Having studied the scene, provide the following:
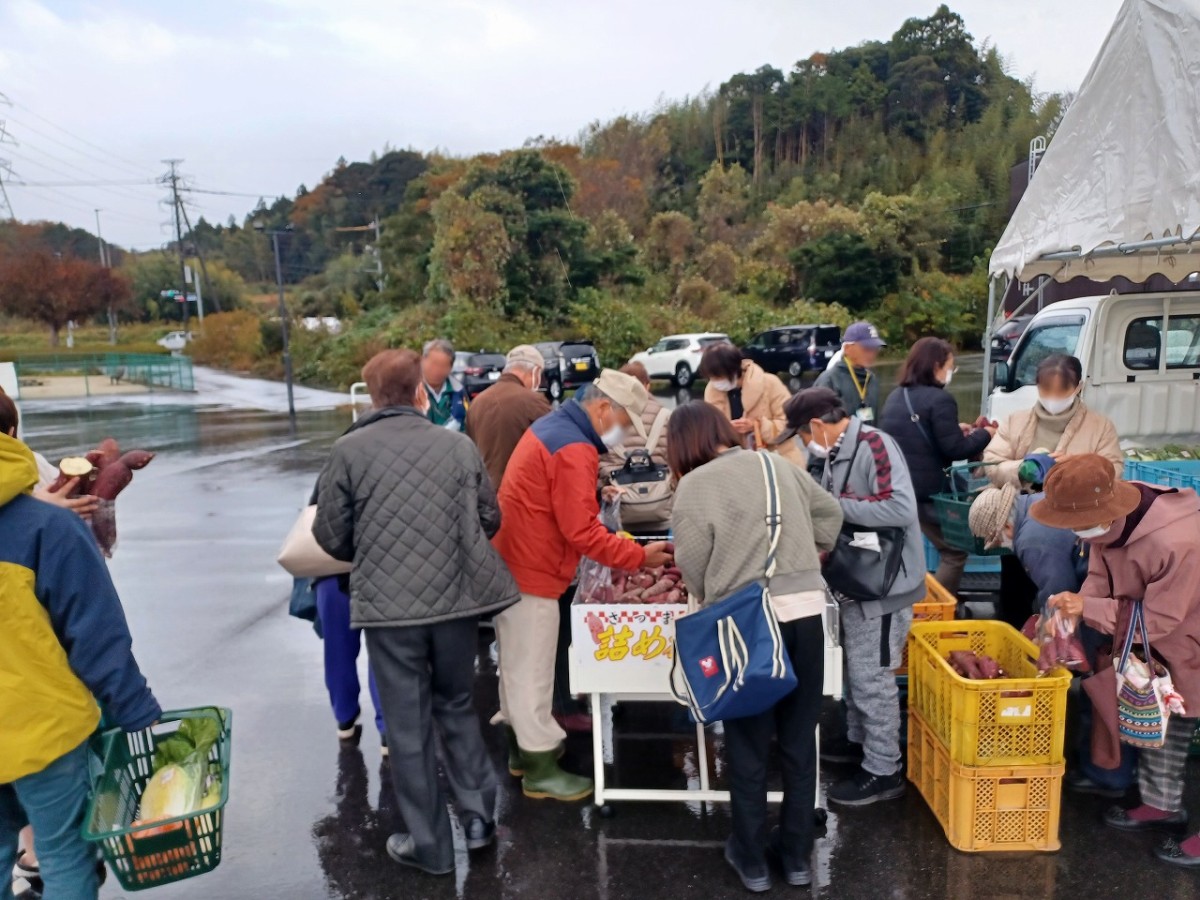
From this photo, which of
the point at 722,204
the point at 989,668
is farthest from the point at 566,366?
the point at 722,204

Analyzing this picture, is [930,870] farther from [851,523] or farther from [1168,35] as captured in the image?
[1168,35]

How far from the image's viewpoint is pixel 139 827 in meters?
2.64

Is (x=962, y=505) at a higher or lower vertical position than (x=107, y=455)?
lower

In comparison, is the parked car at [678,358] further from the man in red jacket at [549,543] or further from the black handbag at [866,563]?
the black handbag at [866,563]

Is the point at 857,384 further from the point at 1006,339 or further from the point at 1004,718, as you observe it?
the point at 1006,339

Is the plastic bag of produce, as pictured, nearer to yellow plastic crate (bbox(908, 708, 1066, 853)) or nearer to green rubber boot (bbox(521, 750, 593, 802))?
yellow plastic crate (bbox(908, 708, 1066, 853))

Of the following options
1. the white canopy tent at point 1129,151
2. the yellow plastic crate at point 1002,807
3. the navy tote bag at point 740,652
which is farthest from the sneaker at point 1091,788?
the white canopy tent at point 1129,151

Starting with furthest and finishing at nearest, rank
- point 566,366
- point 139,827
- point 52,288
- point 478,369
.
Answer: point 52,288, point 566,366, point 478,369, point 139,827

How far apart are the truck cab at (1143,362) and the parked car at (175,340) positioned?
143 ft

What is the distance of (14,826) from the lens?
2.71 meters

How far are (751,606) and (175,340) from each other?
165 ft

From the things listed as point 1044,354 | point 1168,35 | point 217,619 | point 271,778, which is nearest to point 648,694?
point 271,778

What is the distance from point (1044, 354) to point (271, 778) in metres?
7.00

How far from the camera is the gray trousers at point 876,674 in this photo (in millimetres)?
3605
